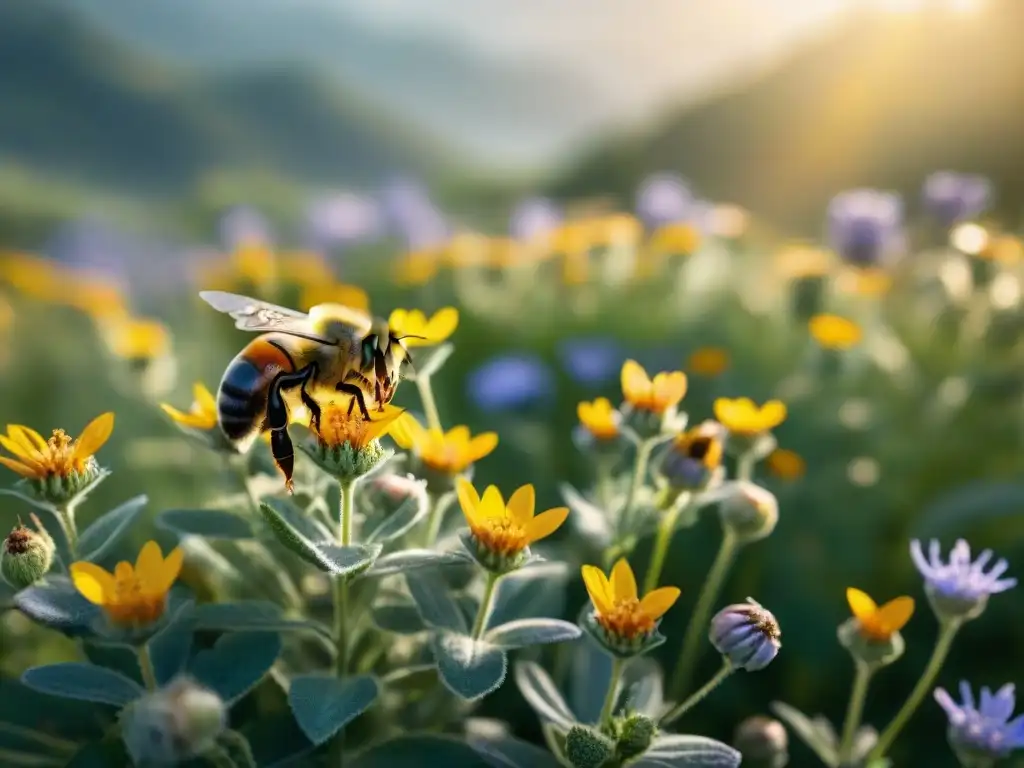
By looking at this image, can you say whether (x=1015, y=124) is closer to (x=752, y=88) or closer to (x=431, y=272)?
(x=752, y=88)

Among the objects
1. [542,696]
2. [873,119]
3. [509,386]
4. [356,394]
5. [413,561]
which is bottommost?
[509,386]

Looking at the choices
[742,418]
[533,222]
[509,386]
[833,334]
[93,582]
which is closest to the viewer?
[93,582]

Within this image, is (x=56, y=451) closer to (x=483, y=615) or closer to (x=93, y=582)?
(x=93, y=582)

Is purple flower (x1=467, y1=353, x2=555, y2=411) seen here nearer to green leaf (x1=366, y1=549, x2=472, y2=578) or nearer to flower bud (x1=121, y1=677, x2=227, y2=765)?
green leaf (x1=366, y1=549, x2=472, y2=578)

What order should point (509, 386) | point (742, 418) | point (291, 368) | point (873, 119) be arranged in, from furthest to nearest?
1. point (873, 119)
2. point (509, 386)
3. point (742, 418)
4. point (291, 368)

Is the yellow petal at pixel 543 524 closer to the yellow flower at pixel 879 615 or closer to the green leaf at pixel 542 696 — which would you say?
the green leaf at pixel 542 696

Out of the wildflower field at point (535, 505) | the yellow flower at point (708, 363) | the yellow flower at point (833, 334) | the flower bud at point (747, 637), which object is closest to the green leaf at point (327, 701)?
the wildflower field at point (535, 505)

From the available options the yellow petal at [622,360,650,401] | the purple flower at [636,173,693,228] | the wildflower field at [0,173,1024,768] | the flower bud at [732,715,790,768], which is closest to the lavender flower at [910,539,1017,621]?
the wildflower field at [0,173,1024,768]

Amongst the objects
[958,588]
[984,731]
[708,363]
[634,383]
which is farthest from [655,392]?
[708,363]
